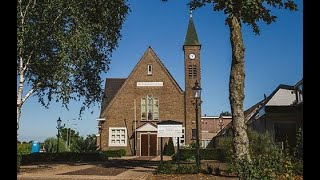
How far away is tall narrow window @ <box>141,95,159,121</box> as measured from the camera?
42.0m

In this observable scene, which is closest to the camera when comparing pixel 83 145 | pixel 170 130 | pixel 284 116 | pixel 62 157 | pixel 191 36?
pixel 170 130

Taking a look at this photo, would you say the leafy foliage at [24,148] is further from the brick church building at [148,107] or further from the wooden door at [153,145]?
the wooden door at [153,145]

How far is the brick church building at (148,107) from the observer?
4097cm

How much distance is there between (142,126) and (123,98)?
402 centimetres

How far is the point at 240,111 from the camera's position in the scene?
14.8 meters

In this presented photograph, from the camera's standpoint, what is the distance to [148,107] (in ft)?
139

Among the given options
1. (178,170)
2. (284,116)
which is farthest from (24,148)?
(178,170)

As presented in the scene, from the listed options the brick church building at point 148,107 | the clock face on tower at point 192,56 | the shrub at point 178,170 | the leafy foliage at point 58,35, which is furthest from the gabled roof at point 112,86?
the shrub at point 178,170

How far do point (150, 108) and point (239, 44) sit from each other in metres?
27.5

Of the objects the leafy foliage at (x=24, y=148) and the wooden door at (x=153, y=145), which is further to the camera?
the wooden door at (x=153, y=145)

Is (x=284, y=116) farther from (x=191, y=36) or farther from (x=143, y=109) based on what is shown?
(x=191, y=36)

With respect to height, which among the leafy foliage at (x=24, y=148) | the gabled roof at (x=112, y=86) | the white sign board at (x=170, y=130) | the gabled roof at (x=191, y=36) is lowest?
the leafy foliage at (x=24, y=148)
